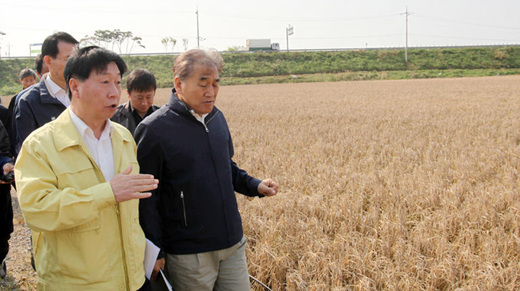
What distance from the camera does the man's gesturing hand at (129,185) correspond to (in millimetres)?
1721

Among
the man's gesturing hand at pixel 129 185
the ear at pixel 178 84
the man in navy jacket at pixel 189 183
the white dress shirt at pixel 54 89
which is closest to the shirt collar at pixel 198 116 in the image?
the man in navy jacket at pixel 189 183

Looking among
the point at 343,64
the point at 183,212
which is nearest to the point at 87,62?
the point at 183,212

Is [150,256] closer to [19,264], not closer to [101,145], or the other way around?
[101,145]

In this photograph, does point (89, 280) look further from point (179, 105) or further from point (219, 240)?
point (179, 105)

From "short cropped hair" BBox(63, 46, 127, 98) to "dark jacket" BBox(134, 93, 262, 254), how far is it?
47 centimetres

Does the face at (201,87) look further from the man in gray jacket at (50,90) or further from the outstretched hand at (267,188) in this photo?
the man in gray jacket at (50,90)

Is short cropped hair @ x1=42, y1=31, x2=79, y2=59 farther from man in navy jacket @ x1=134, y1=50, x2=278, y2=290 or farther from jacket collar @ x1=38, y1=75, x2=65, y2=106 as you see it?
man in navy jacket @ x1=134, y1=50, x2=278, y2=290

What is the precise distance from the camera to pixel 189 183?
2.30 m

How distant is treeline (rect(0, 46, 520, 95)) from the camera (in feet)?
158

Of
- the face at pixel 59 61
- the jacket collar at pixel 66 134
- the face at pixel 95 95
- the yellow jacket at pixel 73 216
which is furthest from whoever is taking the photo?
the face at pixel 59 61

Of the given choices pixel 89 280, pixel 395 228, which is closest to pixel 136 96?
pixel 89 280

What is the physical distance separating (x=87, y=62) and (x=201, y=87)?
623 millimetres

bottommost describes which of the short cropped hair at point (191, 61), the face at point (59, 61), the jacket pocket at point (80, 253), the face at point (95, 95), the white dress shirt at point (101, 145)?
the jacket pocket at point (80, 253)

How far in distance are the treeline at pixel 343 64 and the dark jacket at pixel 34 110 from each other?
4245 centimetres
